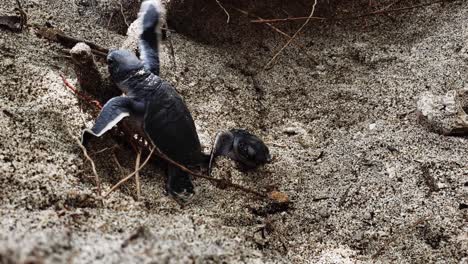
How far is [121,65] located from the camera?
133cm

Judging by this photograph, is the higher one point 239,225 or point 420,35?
point 420,35

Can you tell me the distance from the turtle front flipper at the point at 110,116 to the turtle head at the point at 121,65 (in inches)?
3.8

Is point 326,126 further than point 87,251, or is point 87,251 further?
point 326,126

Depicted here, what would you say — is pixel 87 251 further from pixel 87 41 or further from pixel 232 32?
pixel 232 32

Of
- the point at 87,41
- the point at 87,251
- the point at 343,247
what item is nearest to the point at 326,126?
the point at 343,247

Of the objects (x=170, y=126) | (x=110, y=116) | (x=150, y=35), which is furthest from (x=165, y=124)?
(x=150, y=35)

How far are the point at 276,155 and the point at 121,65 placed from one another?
53cm

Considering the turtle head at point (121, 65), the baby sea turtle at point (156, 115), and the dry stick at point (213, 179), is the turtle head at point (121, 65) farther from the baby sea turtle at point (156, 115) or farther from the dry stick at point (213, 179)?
the dry stick at point (213, 179)

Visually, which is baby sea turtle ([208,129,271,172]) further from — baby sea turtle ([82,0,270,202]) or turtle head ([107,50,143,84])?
turtle head ([107,50,143,84])

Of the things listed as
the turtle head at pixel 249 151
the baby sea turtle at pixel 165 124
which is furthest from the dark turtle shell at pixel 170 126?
the turtle head at pixel 249 151

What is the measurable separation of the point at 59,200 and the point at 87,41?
2.24ft

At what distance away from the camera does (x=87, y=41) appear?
1.50 meters

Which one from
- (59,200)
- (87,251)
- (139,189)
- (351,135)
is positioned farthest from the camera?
(351,135)

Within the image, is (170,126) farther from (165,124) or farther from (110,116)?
(110,116)
